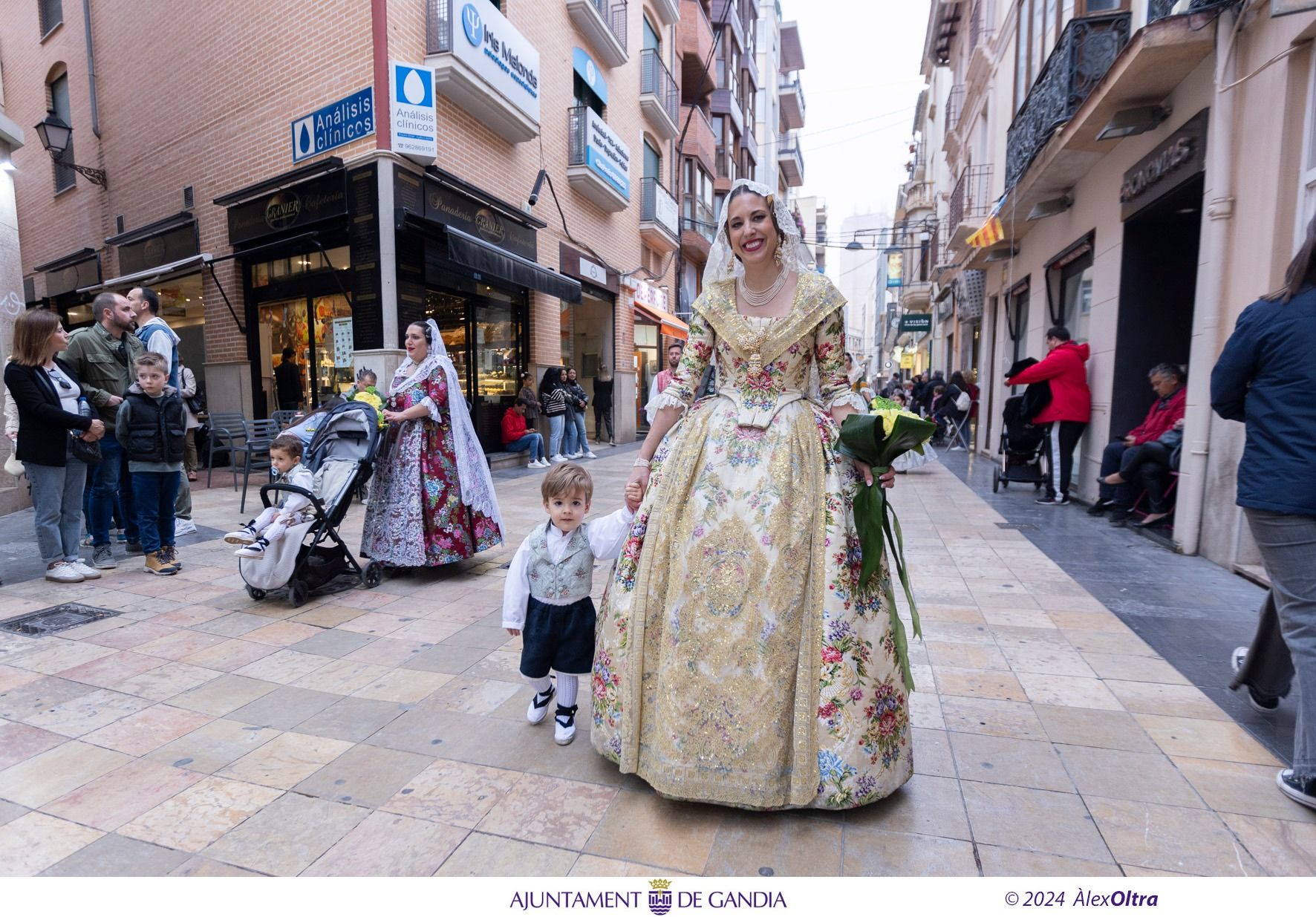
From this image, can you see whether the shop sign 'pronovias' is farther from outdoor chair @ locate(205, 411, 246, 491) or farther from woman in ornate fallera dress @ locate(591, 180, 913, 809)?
woman in ornate fallera dress @ locate(591, 180, 913, 809)

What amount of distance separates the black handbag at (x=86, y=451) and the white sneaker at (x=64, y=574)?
71 centimetres

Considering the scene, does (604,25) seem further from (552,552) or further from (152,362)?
(552,552)

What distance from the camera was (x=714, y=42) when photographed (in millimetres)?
20219

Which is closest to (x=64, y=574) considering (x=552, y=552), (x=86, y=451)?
(x=86, y=451)

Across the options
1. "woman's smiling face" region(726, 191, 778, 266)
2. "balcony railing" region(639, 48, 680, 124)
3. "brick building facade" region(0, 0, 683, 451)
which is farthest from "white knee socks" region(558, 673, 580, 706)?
"balcony railing" region(639, 48, 680, 124)

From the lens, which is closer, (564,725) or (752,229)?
(752,229)

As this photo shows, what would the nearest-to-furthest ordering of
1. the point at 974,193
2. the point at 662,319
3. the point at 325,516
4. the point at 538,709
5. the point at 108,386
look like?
the point at 538,709 → the point at 325,516 → the point at 108,386 → the point at 974,193 → the point at 662,319

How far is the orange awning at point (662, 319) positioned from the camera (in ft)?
55.3

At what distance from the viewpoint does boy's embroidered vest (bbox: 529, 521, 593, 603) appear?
2.54m

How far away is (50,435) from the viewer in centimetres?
449

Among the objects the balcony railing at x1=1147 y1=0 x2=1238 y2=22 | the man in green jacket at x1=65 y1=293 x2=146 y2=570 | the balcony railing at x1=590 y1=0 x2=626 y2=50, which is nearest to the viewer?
the balcony railing at x1=1147 y1=0 x2=1238 y2=22

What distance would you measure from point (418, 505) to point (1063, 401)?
6996 mm
